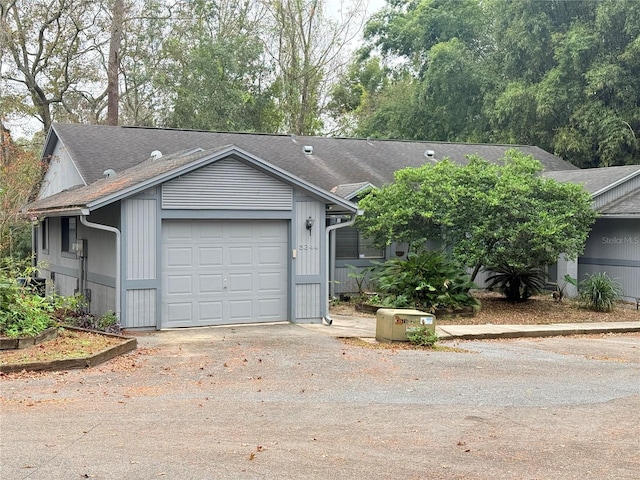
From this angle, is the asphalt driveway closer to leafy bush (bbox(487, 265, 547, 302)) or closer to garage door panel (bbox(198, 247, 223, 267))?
garage door panel (bbox(198, 247, 223, 267))

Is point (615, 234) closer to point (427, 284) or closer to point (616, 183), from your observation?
point (616, 183)

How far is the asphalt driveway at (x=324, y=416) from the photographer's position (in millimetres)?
6047

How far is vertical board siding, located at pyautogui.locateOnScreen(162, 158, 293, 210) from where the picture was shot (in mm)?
14352

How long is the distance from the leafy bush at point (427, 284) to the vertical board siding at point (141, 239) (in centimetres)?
565

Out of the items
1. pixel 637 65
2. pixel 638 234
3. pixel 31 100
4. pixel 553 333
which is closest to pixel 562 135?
pixel 637 65

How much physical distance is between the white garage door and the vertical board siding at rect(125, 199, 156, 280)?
30 centimetres

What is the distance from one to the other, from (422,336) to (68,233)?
31.1ft

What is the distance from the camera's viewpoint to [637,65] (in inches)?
1155

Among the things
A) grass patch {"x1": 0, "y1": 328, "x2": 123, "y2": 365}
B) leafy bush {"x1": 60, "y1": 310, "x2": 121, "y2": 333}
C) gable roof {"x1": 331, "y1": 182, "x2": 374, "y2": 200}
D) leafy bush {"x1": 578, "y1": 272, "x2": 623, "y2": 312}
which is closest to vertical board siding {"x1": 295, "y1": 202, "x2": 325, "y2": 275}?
leafy bush {"x1": 60, "y1": 310, "x2": 121, "y2": 333}

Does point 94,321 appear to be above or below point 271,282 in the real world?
below

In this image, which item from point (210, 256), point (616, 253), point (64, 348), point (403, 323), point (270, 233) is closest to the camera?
point (64, 348)

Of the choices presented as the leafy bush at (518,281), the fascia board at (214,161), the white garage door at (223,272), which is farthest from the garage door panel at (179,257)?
the leafy bush at (518,281)

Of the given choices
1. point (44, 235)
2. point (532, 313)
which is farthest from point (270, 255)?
point (44, 235)

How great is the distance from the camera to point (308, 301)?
1564cm
